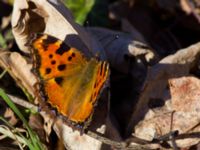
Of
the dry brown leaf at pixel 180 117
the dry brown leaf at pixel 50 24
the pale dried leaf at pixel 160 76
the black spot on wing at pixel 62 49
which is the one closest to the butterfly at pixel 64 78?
the black spot on wing at pixel 62 49

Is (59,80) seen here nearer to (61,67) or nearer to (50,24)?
(61,67)

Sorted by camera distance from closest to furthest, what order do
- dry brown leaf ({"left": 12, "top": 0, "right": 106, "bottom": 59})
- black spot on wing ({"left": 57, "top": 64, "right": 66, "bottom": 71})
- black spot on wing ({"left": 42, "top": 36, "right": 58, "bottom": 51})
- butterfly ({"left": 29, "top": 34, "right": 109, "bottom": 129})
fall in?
1. butterfly ({"left": 29, "top": 34, "right": 109, "bottom": 129})
2. black spot on wing ({"left": 42, "top": 36, "right": 58, "bottom": 51})
3. black spot on wing ({"left": 57, "top": 64, "right": 66, "bottom": 71})
4. dry brown leaf ({"left": 12, "top": 0, "right": 106, "bottom": 59})

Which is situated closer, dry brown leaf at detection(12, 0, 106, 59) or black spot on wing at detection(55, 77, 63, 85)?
black spot on wing at detection(55, 77, 63, 85)

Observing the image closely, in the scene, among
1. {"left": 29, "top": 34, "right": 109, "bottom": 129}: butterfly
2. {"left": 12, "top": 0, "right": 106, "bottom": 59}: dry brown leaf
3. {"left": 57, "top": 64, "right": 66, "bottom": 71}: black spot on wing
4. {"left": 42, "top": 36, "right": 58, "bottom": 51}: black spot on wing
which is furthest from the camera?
{"left": 12, "top": 0, "right": 106, "bottom": 59}: dry brown leaf

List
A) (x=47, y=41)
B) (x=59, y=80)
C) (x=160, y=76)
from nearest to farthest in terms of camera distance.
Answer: (x=47, y=41), (x=59, y=80), (x=160, y=76)

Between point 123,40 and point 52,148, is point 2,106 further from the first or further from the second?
point 123,40

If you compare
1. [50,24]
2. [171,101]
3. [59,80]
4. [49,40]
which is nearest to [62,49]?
[49,40]

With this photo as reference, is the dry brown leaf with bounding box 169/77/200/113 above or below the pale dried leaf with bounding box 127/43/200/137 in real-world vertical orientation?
below

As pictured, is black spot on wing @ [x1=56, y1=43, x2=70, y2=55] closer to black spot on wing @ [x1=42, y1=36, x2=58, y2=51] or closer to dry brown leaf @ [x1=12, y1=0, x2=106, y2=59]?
black spot on wing @ [x1=42, y1=36, x2=58, y2=51]

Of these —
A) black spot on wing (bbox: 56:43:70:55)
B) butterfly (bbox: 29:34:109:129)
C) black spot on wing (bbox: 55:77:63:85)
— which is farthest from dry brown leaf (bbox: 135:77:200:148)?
black spot on wing (bbox: 56:43:70:55)
